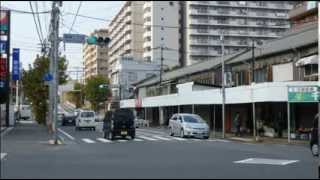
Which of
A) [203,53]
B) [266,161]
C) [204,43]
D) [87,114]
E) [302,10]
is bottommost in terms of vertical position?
[266,161]

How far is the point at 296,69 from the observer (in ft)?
133

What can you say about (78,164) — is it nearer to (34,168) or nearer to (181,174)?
(34,168)

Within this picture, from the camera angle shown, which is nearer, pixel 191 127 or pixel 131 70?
pixel 191 127

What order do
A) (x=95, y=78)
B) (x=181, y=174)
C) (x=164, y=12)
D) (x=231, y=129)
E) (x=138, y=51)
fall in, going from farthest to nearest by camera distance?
(x=138, y=51) < (x=164, y=12) < (x=95, y=78) < (x=231, y=129) < (x=181, y=174)

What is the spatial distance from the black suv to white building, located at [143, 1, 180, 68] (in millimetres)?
87342

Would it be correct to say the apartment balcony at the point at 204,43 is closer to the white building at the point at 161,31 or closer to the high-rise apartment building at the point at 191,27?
the high-rise apartment building at the point at 191,27

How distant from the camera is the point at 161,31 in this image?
413 ft

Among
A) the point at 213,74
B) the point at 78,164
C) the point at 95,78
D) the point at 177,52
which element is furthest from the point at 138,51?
the point at 78,164

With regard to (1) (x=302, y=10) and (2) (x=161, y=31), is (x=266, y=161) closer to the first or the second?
(1) (x=302, y=10)

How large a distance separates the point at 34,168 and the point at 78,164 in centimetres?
171

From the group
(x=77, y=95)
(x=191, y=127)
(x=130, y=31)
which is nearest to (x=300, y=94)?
(x=191, y=127)

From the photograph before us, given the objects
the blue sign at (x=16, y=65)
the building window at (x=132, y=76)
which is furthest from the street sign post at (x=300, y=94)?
the building window at (x=132, y=76)

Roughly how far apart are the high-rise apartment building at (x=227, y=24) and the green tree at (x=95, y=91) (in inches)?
935

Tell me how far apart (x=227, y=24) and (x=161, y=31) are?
729 inches
